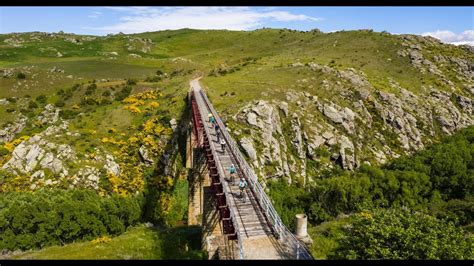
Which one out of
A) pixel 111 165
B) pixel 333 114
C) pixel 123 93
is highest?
pixel 123 93

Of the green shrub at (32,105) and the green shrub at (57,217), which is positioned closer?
the green shrub at (57,217)

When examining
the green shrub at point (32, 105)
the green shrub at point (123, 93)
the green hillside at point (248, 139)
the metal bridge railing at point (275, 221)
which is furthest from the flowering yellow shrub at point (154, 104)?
the metal bridge railing at point (275, 221)

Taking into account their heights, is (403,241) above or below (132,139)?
below

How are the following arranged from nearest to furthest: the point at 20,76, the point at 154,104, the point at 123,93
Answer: the point at 154,104
the point at 123,93
the point at 20,76

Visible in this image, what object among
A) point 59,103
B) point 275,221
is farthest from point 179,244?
point 59,103

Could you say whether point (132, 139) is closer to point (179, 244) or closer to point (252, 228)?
point (179, 244)

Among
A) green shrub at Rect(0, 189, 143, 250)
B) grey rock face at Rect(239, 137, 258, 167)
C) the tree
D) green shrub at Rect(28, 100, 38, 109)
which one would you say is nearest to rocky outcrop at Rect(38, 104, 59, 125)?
green shrub at Rect(28, 100, 38, 109)

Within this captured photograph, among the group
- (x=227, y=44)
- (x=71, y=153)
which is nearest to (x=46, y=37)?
(x=227, y=44)

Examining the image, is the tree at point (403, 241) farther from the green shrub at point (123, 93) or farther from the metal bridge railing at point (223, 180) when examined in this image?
the green shrub at point (123, 93)

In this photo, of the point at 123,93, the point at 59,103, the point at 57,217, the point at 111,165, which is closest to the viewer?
the point at 57,217

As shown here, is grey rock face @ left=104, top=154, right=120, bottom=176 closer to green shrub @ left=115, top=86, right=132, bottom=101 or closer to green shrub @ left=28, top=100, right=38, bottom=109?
green shrub @ left=115, top=86, right=132, bottom=101
